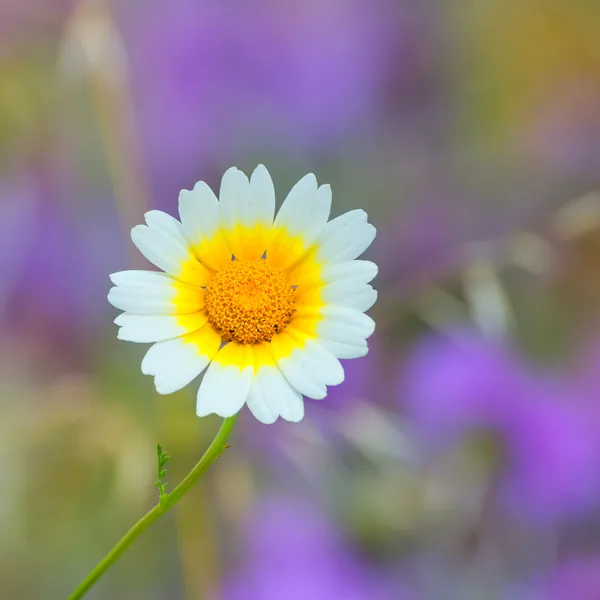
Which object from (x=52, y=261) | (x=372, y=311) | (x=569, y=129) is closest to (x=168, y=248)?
(x=372, y=311)

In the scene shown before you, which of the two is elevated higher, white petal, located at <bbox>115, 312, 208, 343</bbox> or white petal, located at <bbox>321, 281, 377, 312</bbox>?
white petal, located at <bbox>321, 281, 377, 312</bbox>

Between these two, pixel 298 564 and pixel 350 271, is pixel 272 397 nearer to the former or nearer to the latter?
pixel 350 271

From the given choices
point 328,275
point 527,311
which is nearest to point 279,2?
point 527,311

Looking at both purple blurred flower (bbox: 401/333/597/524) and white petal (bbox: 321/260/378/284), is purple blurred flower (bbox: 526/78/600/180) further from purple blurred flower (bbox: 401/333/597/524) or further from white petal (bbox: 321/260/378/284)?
white petal (bbox: 321/260/378/284)

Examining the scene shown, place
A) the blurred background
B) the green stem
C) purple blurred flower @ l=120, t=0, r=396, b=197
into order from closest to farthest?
the green stem
the blurred background
purple blurred flower @ l=120, t=0, r=396, b=197

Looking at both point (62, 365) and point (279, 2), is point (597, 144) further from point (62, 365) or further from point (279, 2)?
point (62, 365)

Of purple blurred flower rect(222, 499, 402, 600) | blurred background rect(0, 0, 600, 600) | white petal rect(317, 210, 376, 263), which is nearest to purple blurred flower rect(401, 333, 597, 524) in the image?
blurred background rect(0, 0, 600, 600)
